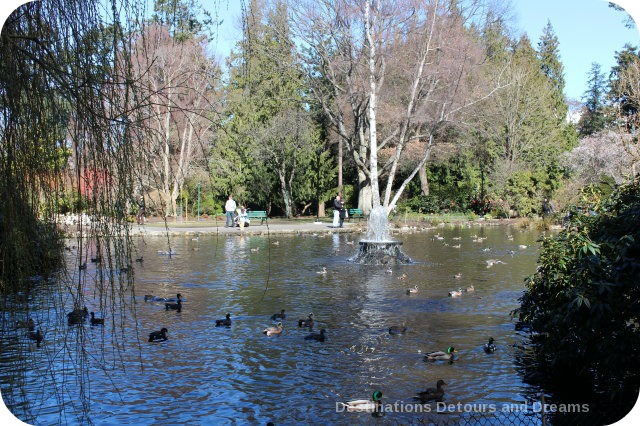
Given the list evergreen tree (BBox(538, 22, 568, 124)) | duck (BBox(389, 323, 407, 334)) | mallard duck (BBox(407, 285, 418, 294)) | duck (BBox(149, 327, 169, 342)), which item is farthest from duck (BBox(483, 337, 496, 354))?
evergreen tree (BBox(538, 22, 568, 124))

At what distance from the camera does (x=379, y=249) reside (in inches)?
685

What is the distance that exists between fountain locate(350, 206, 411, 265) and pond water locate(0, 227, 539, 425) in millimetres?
854

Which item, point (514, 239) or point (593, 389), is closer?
point (593, 389)

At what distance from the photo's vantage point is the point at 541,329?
295 inches

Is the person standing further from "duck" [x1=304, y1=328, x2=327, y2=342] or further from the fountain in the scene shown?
"duck" [x1=304, y1=328, x2=327, y2=342]

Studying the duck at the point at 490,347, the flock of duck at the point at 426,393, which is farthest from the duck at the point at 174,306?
the duck at the point at 490,347

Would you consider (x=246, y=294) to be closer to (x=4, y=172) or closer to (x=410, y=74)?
(x=4, y=172)

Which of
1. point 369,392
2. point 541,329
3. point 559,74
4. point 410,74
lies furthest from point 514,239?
point 559,74

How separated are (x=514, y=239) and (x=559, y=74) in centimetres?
3413

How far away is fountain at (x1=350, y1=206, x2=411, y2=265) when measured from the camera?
17359 millimetres

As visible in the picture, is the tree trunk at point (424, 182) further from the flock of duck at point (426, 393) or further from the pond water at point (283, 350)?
the flock of duck at point (426, 393)

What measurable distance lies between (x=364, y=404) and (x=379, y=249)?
11.3m

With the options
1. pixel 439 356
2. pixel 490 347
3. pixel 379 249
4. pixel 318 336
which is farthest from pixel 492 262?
pixel 439 356

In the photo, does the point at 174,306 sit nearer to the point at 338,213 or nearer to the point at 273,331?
the point at 273,331
